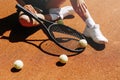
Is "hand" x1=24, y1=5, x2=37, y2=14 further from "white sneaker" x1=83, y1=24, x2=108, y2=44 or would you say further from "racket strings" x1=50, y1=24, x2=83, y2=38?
"white sneaker" x1=83, y1=24, x2=108, y2=44

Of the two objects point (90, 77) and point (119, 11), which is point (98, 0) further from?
point (90, 77)

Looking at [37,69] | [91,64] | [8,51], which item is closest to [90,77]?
[91,64]

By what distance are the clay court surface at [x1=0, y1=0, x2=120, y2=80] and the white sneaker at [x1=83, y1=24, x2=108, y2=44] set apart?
0.26 feet

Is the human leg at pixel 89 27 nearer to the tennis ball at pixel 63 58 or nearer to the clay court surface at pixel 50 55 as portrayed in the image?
the clay court surface at pixel 50 55

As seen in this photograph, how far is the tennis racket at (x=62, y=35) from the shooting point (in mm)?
3682

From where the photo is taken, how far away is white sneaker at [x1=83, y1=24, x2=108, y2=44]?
3779 millimetres

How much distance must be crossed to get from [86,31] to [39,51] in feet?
2.34

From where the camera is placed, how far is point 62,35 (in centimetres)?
393

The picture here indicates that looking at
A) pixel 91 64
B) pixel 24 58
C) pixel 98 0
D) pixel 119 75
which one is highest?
pixel 98 0

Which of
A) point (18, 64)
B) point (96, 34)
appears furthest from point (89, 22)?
point (18, 64)

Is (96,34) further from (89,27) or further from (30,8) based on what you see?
(30,8)

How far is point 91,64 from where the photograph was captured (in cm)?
351

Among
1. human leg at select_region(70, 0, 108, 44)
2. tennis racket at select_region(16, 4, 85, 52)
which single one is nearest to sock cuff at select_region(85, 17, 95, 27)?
human leg at select_region(70, 0, 108, 44)

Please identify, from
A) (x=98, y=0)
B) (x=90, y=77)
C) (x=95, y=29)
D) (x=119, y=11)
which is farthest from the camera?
(x=98, y=0)
